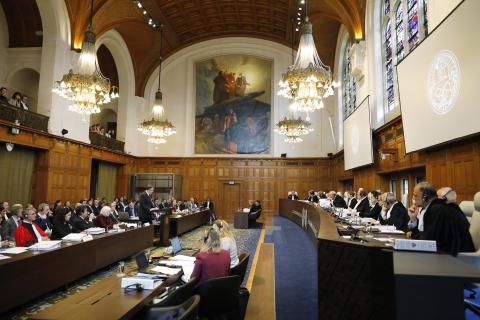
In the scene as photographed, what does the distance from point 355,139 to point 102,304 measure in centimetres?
1088

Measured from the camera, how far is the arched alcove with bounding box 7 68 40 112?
13758mm

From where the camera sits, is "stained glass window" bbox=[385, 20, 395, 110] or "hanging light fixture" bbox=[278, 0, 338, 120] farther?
"stained glass window" bbox=[385, 20, 395, 110]

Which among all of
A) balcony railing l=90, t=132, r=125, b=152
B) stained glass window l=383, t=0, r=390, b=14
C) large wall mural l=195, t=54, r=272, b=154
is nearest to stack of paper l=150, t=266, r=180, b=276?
stained glass window l=383, t=0, r=390, b=14

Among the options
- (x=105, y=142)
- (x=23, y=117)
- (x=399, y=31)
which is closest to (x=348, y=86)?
(x=399, y=31)

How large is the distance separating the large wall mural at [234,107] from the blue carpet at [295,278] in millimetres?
9904

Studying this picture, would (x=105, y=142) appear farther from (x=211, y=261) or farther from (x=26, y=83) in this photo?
(x=211, y=261)

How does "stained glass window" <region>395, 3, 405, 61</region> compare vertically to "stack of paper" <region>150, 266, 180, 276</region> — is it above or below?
above

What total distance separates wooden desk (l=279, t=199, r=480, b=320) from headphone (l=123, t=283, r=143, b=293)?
1.62m

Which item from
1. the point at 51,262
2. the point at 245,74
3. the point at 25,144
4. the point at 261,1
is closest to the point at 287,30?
the point at 261,1

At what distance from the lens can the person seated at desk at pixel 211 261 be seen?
3.50 m

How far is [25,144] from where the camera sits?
10.9m

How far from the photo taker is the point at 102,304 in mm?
2715

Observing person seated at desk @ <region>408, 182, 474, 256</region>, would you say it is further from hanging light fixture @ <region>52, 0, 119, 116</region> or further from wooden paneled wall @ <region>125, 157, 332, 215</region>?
wooden paneled wall @ <region>125, 157, 332, 215</region>

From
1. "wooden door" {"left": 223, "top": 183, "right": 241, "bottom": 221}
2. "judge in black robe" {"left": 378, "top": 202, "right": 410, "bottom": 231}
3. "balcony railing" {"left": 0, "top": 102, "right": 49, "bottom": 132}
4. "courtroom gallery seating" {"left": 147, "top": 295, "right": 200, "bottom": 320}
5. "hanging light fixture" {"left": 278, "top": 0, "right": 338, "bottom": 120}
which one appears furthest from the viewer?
"wooden door" {"left": 223, "top": 183, "right": 241, "bottom": 221}
